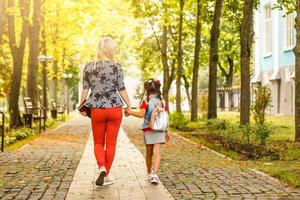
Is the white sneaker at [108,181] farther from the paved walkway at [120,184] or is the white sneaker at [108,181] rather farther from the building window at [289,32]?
the building window at [289,32]

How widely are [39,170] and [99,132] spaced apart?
7.62 ft

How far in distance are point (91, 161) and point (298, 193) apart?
509cm

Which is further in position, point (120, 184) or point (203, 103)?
point (203, 103)

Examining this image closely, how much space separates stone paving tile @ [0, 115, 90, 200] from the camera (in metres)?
8.13

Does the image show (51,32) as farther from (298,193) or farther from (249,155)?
(298,193)

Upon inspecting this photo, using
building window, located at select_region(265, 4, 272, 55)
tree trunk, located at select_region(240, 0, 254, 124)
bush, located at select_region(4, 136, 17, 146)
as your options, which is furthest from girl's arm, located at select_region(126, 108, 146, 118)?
building window, located at select_region(265, 4, 272, 55)

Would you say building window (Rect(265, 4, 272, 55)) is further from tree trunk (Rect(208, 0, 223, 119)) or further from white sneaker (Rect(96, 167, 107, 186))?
white sneaker (Rect(96, 167, 107, 186))

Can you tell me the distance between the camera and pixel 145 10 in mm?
31797

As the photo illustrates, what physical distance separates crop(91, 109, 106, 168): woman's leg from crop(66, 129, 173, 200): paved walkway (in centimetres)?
38

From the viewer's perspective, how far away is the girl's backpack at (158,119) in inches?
348

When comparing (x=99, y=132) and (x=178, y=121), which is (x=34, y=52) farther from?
(x=99, y=132)

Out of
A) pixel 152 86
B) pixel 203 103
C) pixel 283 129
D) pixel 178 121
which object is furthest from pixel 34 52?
pixel 203 103

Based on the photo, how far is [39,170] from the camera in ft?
34.7

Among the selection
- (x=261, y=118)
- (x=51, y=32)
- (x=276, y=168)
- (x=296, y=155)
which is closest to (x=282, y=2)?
(x=261, y=118)
